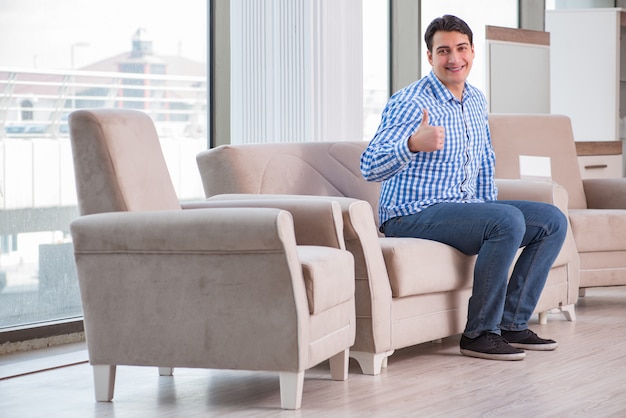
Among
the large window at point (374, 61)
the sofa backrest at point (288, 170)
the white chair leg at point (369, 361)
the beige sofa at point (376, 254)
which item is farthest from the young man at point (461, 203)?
the large window at point (374, 61)

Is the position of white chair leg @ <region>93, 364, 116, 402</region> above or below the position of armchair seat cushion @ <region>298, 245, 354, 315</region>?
below

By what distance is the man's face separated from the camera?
366cm

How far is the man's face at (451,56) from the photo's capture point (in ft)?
12.0

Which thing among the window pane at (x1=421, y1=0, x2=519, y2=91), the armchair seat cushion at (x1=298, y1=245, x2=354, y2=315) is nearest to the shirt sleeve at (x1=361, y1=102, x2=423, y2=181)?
the armchair seat cushion at (x1=298, y1=245, x2=354, y2=315)

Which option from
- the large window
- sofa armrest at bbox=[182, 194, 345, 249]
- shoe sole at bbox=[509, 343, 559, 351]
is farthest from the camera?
the large window

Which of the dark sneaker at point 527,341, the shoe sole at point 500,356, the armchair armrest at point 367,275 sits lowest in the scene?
the shoe sole at point 500,356

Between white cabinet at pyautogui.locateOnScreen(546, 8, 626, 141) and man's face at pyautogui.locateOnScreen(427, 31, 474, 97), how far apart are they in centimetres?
406

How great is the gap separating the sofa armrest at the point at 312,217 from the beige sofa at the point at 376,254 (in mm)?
57

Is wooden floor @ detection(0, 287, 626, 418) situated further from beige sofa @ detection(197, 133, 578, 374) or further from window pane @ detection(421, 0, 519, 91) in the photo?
window pane @ detection(421, 0, 519, 91)

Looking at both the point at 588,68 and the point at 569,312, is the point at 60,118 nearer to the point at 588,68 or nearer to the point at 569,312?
the point at 569,312

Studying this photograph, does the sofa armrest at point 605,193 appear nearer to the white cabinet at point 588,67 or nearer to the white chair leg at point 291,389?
the white cabinet at point 588,67

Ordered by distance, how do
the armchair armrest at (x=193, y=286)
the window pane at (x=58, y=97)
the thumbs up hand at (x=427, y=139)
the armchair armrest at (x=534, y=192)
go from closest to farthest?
the armchair armrest at (x=193, y=286) < the thumbs up hand at (x=427, y=139) < the window pane at (x=58, y=97) < the armchair armrest at (x=534, y=192)

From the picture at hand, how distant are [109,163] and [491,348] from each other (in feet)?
4.71

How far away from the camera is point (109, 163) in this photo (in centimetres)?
289
